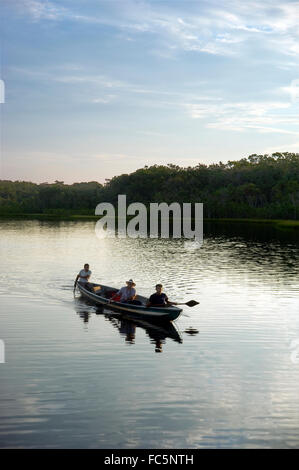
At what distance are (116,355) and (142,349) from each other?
5.27 ft

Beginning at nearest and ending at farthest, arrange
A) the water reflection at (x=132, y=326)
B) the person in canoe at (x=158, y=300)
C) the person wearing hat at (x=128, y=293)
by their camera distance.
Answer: the water reflection at (x=132, y=326)
the person in canoe at (x=158, y=300)
the person wearing hat at (x=128, y=293)

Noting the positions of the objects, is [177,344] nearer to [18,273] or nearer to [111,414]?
[111,414]

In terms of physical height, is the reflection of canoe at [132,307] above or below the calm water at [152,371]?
above

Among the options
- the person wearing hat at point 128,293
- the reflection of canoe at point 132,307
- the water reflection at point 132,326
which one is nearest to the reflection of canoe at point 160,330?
the water reflection at point 132,326

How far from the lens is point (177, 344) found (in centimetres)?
2292

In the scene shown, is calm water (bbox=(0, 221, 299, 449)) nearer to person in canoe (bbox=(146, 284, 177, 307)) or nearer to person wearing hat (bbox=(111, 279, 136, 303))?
person in canoe (bbox=(146, 284, 177, 307))

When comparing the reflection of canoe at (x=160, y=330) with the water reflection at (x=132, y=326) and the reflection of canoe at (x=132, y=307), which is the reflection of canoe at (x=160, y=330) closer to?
the water reflection at (x=132, y=326)

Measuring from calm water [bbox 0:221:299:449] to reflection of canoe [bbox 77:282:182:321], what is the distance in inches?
26.4

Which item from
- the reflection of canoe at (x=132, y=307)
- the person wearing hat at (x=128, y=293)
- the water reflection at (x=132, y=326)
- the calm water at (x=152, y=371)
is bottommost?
the water reflection at (x=132, y=326)

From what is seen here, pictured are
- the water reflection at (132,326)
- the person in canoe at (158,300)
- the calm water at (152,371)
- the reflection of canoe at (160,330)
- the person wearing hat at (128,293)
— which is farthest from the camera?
the person wearing hat at (128,293)

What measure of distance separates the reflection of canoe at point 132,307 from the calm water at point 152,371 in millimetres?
671

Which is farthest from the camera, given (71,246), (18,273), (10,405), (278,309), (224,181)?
(224,181)

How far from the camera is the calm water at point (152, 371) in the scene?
44.7ft

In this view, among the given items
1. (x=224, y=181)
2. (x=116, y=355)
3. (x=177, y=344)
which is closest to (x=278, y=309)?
(x=177, y=344)
